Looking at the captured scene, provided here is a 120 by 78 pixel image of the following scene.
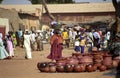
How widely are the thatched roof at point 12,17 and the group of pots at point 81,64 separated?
17063 millimetres

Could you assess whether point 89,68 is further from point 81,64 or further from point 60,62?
point 60,62

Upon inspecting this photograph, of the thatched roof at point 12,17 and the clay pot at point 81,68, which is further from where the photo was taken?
the thatched roof at point 12,17

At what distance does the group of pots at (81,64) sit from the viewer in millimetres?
13484

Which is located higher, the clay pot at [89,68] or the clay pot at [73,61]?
the clay pot at [73,61]

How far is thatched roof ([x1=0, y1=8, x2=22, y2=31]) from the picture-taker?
1209 inches

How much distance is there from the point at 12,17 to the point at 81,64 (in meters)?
19.8

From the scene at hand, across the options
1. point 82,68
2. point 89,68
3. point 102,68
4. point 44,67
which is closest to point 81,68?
point 82,68

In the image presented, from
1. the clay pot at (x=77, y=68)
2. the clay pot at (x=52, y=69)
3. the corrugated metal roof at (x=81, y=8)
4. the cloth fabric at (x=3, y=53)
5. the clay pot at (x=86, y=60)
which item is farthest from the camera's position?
the corrugated metal roof at (x=81, y=8)

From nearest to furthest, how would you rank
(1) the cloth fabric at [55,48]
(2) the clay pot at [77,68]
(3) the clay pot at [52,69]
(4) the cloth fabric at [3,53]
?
1. (2) the clay pot at [77,68]
2. (3) the clay pot at [52,69]
3. (1) the cloth fabric at [55,48]
4. (4) the cloth fabric at [3,53]

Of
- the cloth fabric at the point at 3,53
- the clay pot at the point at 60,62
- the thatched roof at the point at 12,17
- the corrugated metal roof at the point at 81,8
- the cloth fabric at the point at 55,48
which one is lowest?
the corrugated metal roof at the point at 81,8

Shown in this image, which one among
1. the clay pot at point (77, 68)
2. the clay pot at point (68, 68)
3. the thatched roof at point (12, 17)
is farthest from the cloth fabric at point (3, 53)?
the thatched roof at point (12, 17)

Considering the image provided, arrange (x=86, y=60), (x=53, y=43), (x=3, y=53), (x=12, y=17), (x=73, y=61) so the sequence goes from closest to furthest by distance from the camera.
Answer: (x=73, y=61)
(x=86, y=60)
(x=53, y=43)
(x=3, y=53)
(x=12, y=17)

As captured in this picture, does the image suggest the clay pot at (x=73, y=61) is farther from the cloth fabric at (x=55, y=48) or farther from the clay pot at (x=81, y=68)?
the cloth fabric at (x=55, y=48)

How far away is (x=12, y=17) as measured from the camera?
32.7 meters
